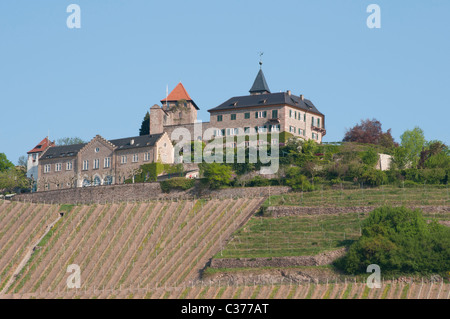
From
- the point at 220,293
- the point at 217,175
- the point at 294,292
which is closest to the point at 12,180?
the point at 217,175

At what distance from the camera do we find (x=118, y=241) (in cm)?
9094

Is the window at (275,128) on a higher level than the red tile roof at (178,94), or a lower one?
lower

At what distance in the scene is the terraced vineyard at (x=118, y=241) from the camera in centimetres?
8269

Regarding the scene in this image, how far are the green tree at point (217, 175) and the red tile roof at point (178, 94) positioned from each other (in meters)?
24.5

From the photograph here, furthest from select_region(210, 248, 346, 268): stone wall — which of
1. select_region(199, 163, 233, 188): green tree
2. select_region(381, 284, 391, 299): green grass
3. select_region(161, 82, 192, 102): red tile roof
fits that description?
select_region(161, 82, 192, 102): red tile roof

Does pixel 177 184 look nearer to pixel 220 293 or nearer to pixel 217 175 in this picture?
pixel 217 175

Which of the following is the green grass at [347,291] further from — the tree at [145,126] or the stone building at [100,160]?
the tree at [145,126]

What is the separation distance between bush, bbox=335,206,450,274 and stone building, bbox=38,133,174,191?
123ft

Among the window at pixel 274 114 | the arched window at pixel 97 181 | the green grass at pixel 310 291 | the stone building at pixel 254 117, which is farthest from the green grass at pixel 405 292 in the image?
the arched window at pixel 97 181

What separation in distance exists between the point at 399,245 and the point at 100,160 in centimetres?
4796

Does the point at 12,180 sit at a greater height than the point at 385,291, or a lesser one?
greater
